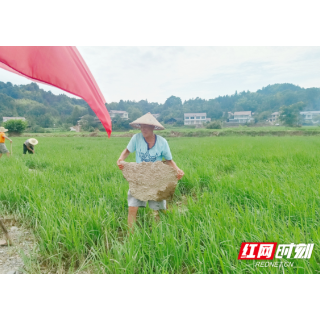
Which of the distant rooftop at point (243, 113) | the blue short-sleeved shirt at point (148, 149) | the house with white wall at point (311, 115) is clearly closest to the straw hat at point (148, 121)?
the blue short-sleeved shirt at point (148, 149)

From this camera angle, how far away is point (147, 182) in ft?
5.16

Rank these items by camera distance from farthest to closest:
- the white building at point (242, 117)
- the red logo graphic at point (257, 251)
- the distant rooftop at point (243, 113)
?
the white building at point (242, 117) < the distant rooftop at point (243, 113) < the red logo graphic at point (257, 251)

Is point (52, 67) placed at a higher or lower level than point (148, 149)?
higher

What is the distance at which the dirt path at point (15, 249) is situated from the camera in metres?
1.30

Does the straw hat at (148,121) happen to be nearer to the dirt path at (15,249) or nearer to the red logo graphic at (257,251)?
the red logo graphic at (257,251)

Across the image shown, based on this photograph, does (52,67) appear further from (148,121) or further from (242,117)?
(242,117)

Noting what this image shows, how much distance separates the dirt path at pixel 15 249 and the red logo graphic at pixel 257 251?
135 cm

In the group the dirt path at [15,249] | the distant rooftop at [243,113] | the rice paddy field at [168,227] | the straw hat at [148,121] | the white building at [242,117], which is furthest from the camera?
the white building at [242,117]

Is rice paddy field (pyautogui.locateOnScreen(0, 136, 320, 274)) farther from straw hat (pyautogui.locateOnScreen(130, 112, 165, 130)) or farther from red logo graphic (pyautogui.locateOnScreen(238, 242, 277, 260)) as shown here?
straw hat (pyautogui.locateOnScreen(130, 112, 165, 130))

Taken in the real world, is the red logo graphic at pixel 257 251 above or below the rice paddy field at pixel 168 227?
above

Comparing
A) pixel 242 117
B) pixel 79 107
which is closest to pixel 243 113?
pixel 242 117

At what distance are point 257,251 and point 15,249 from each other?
165cm

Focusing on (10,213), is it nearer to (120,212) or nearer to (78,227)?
(78,227)

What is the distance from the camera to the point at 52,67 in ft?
2.72
